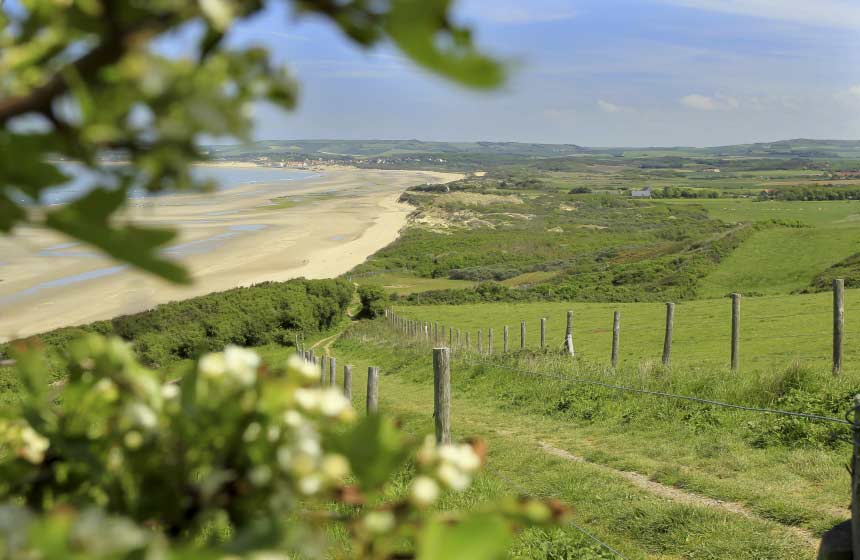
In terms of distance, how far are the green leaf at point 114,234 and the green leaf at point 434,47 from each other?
28 cm

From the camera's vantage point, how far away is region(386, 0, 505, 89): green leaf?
0.66 m

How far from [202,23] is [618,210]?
110200mm

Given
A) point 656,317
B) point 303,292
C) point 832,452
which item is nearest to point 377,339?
point 303,292

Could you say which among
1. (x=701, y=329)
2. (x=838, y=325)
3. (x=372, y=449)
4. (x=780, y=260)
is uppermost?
(x=372, y=449)

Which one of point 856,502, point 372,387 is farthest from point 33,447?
point 372,387

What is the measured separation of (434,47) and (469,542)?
459 millimetres

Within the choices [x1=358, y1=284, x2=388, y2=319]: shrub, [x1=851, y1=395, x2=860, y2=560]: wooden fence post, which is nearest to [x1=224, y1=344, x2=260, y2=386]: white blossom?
[x1=851, y1=395, x2=860, y2=560]: wooden fence post

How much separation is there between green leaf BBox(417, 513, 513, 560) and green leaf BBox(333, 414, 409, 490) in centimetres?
15

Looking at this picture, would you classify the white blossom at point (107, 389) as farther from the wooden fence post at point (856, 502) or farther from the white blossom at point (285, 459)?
the wooden fence post at point (856, 502)

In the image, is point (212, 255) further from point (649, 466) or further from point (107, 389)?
point (107, 389)

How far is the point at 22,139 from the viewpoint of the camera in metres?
0.70

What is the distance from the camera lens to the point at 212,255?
56156 mm

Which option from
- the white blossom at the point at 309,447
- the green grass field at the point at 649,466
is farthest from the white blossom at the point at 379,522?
the green grass field at the point at 649,466

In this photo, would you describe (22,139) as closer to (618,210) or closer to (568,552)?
(568,552)
